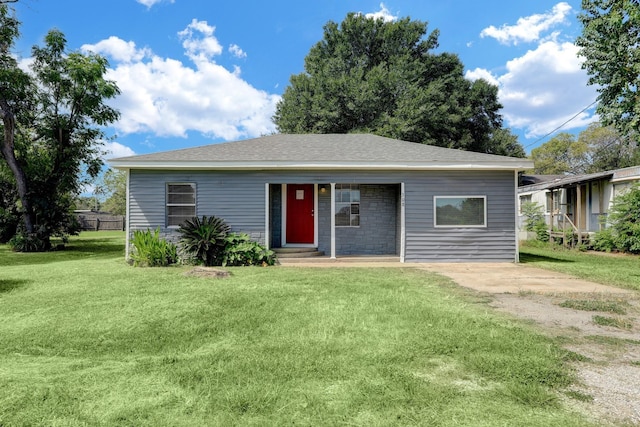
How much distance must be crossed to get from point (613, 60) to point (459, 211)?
8.22m

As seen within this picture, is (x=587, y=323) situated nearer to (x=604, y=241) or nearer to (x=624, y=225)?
(x=624, y=225)

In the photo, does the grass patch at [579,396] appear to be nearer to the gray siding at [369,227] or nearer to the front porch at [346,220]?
the front porch at [346,220]

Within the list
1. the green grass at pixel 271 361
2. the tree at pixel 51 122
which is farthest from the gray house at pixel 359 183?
the tree at pixel 51 122

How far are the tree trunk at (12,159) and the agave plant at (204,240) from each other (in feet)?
28.9

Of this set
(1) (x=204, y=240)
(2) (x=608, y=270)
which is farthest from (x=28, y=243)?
(2) (x=608, y=270)

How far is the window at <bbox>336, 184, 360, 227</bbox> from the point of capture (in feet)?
34.4

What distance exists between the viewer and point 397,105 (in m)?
22.2

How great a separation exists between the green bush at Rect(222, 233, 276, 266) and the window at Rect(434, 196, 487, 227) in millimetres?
4733

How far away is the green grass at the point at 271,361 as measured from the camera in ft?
7.05

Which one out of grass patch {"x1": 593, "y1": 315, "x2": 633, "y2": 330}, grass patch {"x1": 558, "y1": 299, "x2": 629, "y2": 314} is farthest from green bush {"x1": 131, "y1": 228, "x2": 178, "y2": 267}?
grass patch {"x1": 593, "y1": 315, "x2": 633, "y2": 330}

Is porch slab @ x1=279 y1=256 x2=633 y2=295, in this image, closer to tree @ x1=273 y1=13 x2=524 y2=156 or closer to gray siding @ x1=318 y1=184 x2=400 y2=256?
gray siding @ x1=318 y1=184 x2=400 y2=256

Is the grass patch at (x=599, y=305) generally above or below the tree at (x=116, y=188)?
below

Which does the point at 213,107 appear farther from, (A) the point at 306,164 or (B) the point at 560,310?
(B) the point at 560,310

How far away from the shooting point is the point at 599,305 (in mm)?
4797
